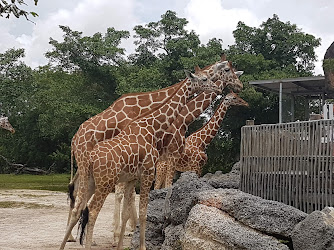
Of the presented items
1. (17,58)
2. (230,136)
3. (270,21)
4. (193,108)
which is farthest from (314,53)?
(193,108)

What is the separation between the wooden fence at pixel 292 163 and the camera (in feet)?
27.2

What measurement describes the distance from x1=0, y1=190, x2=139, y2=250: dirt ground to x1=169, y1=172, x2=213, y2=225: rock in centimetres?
167

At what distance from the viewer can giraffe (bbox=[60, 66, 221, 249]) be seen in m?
6.82

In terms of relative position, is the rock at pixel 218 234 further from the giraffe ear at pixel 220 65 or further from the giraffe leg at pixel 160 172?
the giraffe leg at pixel 160 172

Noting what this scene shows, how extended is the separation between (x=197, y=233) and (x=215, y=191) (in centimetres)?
90

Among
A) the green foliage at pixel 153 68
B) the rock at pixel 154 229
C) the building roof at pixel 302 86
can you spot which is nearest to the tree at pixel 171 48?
the green foliage at pixel 153 68

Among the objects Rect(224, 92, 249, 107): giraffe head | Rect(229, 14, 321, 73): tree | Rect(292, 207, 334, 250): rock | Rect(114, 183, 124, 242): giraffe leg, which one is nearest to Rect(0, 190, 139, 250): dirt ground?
Rect(114, 183, 124, 242): giraffe leg

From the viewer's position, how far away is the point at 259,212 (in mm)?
6781

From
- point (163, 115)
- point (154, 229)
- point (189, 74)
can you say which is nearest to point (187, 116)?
point (189, 74)

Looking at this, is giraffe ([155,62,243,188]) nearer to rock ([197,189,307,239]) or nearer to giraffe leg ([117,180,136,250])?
giraffe leg ([117,180,136,250])

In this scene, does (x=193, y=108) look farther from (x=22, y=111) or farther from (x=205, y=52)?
(x=22, y=111)

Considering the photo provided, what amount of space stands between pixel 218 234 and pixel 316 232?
1.17 metres

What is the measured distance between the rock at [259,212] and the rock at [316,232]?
0.85ft

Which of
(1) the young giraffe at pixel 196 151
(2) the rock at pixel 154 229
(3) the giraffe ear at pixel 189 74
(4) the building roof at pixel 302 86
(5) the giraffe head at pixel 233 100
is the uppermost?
(4) the building roof at pixel 302 86
